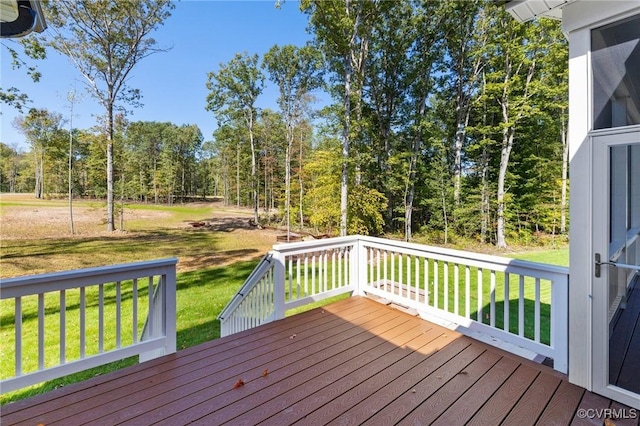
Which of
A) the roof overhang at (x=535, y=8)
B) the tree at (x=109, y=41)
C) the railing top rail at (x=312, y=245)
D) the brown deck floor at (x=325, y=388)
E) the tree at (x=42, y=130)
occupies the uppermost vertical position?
the tree at (x=109, y=41)

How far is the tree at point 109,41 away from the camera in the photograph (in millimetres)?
10750

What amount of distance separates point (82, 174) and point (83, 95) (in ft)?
13.9

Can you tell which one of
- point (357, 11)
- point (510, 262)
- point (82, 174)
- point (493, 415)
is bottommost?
point (493, 415)

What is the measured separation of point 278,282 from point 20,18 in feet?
9.21

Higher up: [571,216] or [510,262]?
[571,216]

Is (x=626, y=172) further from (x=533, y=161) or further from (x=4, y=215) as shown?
(x=4, y=215)

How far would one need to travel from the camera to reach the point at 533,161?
438 inches

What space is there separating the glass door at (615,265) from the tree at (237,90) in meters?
16.2

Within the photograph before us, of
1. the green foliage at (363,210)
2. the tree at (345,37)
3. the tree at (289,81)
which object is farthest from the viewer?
the tree at (289,81)

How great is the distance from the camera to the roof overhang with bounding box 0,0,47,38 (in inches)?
63.5

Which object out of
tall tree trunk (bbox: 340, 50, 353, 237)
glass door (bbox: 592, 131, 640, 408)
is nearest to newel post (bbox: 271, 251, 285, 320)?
glass door (bbox: 592, 131, 640, 408)

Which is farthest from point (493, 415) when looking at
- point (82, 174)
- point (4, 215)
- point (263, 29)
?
point (4, 215)

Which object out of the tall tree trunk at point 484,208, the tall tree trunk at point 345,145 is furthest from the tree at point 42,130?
the tall tree trunk at point 484,208

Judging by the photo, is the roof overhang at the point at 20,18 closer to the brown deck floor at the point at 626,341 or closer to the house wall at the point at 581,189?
the house wall at the point at 581,189
